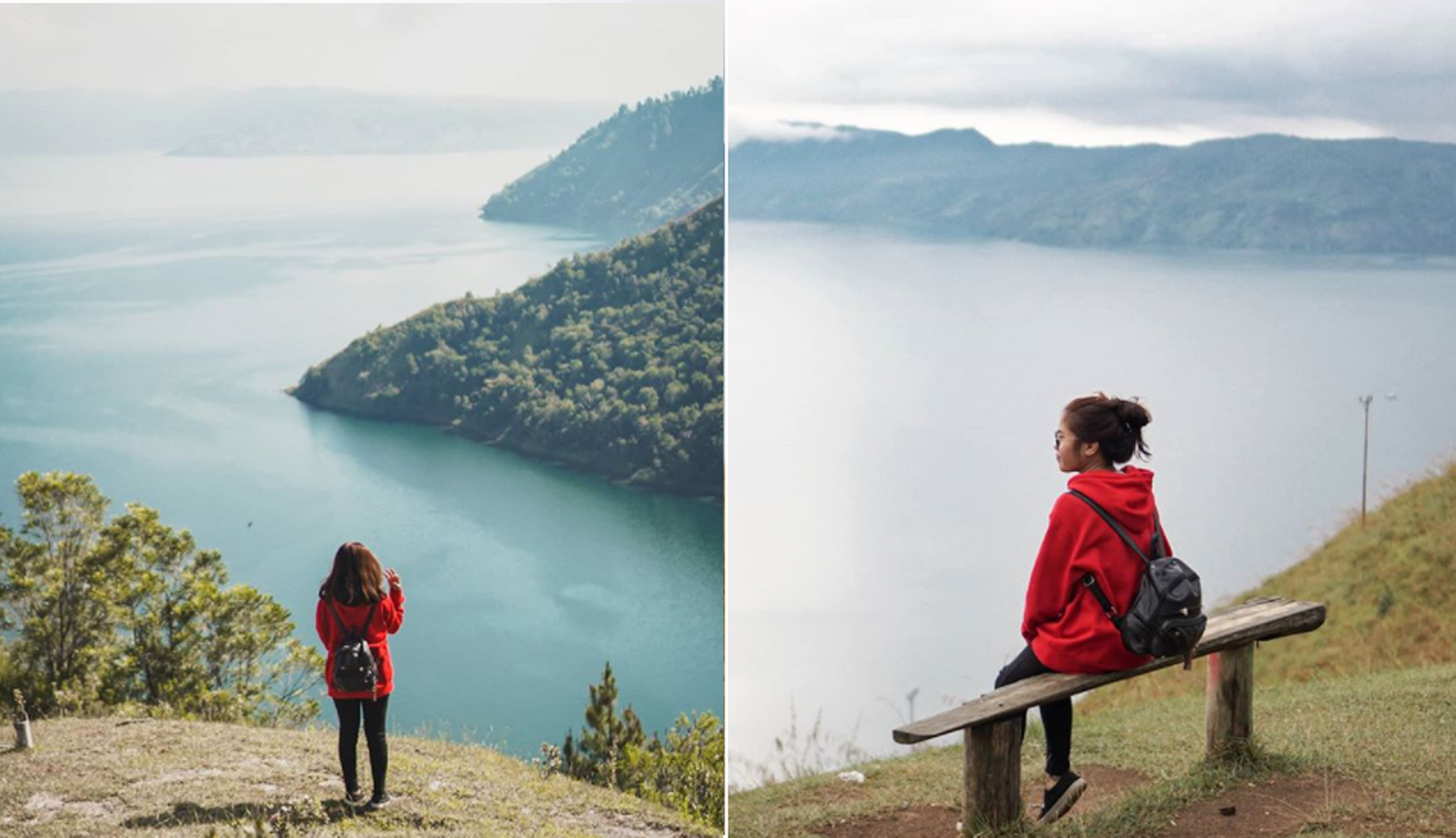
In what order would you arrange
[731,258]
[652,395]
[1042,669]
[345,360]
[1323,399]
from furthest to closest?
1. [1323,399]
2. [731,258]
3. [652,395]
4. [345,360]
5. [1042,669]

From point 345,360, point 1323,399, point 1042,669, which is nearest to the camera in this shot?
point 1042,669

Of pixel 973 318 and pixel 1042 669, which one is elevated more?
pixel 973 318

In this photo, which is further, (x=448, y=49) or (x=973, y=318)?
(x=973, y=318)

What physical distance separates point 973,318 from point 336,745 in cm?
372

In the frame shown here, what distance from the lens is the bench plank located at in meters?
Answer: 3.83

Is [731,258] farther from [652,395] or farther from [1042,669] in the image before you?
[1042,669]

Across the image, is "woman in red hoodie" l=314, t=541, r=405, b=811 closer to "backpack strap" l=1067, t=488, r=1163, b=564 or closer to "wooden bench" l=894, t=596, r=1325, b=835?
"wooden bench" l=894, t=596, r=1325, b=835

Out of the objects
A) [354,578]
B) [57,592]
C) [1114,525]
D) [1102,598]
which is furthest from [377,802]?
[1114,525]

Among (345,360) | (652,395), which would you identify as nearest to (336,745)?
(345,360)

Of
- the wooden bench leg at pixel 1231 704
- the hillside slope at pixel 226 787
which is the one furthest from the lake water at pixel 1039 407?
the wooden bench leg at pixel 1231 704

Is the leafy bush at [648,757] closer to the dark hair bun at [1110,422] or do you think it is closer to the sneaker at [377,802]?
the sneaker at [377,802]

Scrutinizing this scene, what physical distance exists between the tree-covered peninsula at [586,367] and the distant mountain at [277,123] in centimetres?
56

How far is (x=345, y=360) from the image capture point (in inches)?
217

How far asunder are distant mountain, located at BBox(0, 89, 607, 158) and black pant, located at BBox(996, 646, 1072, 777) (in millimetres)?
2694
